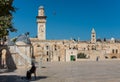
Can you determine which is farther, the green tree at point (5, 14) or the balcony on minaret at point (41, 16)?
the balcony on minaret at point (41, 16)

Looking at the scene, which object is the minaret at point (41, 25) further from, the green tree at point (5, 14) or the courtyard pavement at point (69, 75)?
the green tree at point (5, 14)

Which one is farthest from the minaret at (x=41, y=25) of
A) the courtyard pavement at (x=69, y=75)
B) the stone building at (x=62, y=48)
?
the courtyard pavement at (x=69, y=75)

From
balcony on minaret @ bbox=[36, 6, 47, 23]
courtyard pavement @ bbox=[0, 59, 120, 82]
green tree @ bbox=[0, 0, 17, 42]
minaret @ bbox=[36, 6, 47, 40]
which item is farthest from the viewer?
balcony on minaret @ bbox=[36, 6, 47, 23]

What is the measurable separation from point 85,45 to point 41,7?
23.3m

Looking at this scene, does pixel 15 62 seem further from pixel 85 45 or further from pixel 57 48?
pixel 85 45

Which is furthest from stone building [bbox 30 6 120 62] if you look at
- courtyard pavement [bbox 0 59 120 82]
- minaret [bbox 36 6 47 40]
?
courtyard pavement [bbox 0 59 120 82]

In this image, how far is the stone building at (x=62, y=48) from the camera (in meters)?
111

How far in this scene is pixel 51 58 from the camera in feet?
365

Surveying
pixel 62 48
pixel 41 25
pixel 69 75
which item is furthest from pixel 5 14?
pixel 41 25

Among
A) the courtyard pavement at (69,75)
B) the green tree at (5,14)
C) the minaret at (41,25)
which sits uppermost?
the minaret at (41,25)

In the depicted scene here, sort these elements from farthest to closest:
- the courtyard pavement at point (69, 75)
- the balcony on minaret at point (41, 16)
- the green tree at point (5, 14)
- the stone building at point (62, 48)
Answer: the balcony on minaret at point (41, 16) < the stone building at point (62, 48) < the courtyard pavement at point (69, 75) < the green tree at point (5, 14)

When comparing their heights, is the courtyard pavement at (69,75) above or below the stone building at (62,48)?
below

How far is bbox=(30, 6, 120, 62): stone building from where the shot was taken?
111113 mm

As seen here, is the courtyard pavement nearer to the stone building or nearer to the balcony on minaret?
the stone building
